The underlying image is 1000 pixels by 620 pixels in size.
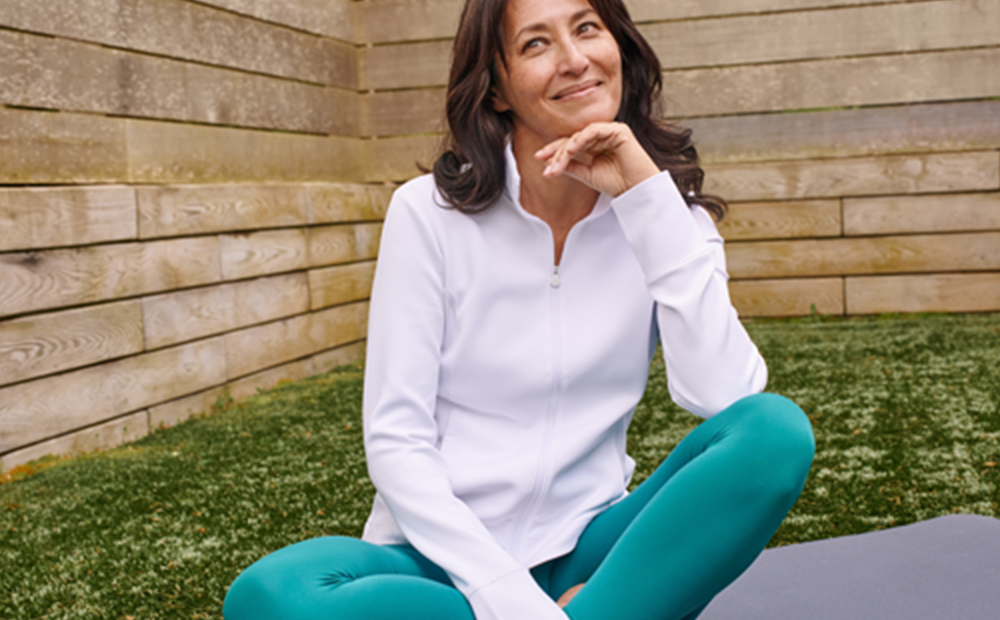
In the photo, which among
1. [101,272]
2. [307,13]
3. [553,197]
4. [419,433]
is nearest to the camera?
[419,433]

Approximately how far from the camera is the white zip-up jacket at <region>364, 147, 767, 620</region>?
1.37 m

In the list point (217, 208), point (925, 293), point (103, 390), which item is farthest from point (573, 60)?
point (925, 293)

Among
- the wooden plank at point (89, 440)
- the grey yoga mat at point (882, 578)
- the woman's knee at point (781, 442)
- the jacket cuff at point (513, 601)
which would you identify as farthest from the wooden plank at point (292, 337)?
the woman's knee at point (781, 442)

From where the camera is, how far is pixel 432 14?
17.2 feet

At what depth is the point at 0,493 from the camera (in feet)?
9.11

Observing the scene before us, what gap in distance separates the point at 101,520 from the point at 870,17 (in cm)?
433

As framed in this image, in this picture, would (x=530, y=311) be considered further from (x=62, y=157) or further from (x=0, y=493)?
(x=62, y=157)

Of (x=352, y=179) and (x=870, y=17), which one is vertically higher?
(x=870, y=17)

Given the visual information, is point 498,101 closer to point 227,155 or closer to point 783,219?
point 227,155

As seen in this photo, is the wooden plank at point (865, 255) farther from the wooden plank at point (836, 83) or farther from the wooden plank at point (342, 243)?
the wooden plank at point (342, 243)

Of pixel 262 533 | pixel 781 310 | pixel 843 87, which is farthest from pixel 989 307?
pixel 262 533

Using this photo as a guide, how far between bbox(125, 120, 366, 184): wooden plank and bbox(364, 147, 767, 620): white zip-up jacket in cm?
240

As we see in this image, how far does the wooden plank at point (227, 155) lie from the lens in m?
3.54

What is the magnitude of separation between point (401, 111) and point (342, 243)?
3.04ft
